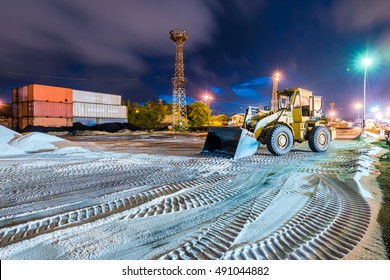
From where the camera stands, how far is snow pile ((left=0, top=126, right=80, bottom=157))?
9297mm

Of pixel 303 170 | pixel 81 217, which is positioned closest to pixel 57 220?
pixel 81 217

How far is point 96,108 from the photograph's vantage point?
130ft

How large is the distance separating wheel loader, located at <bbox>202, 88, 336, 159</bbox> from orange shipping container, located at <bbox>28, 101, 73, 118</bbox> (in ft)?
110

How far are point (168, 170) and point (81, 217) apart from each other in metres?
3.23

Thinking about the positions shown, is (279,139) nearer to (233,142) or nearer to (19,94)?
(233,142)

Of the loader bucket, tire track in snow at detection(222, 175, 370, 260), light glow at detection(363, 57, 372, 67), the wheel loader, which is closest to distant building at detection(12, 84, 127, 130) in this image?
the loader bucket

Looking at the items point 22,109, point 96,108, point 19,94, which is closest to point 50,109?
point 22,109

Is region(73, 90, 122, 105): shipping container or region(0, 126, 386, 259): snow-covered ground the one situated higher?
region(73, 90, 122, 105): shipping container

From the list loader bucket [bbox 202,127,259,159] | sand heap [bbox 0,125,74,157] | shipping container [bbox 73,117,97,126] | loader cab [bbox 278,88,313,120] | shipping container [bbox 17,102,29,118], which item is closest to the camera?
loader bucket [bbox 202,127,259,159]

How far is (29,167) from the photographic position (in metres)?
6.61

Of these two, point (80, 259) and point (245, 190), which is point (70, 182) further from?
point (245, 190)

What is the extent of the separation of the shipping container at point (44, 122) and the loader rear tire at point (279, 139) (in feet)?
117

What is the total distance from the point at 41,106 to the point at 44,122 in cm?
238

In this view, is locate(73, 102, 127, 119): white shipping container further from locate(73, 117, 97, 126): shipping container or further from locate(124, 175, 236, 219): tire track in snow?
locate(124, 175, 236, 219): tire track in snow
